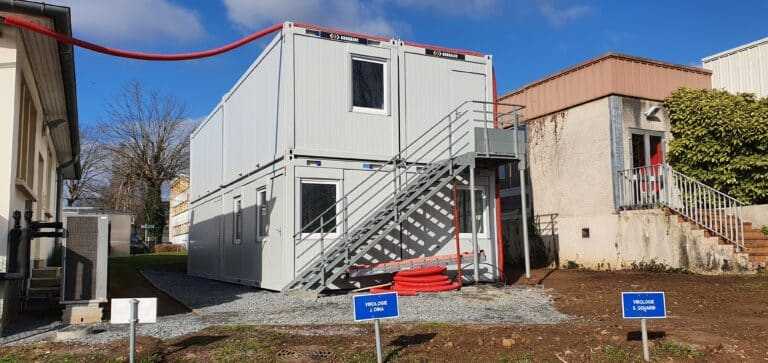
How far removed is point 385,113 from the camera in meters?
14.5

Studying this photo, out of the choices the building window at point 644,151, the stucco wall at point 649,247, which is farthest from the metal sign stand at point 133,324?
the building window at point 644,151

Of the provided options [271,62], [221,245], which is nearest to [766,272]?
[271,62]

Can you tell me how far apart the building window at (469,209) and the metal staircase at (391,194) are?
2.92 feet

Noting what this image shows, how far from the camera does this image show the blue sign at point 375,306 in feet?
21.6

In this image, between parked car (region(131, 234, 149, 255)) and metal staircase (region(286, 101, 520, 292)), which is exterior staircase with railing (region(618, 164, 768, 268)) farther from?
parked car (region(131, 234, 149, 255))

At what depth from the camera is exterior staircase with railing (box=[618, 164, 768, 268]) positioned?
1402cm

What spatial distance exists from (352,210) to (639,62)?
936 centimetres

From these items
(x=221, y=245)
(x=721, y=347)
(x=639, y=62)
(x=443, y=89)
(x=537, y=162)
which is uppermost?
(x=639, y=62)

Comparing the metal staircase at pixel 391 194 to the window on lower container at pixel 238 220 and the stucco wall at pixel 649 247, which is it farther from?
the stucco wall at pixel 649 247

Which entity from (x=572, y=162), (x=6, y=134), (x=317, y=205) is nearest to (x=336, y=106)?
(x=317, y=205)

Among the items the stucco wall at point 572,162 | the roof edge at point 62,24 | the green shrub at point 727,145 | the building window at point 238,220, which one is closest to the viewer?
the roof edge at point 62,24

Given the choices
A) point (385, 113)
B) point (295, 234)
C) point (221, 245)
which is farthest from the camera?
point (221, 245)

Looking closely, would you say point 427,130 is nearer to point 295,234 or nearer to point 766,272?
point 295,234

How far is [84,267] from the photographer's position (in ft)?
31.5
